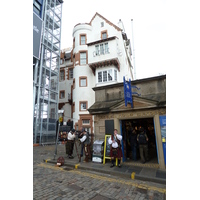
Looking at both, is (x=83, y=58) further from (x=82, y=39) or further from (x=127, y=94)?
(x=127, y=94)

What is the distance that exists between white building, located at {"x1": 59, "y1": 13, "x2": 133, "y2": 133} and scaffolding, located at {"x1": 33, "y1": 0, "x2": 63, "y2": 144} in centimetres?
358

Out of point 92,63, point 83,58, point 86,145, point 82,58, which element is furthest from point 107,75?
point 86,145

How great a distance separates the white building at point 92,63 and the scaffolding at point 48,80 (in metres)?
3.58

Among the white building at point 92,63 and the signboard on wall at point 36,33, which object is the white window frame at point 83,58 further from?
the signboard on wall at point 36,33

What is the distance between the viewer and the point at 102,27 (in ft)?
80.0

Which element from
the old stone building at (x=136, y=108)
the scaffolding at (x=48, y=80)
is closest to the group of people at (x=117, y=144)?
the old stone building at (x=136, y=108)

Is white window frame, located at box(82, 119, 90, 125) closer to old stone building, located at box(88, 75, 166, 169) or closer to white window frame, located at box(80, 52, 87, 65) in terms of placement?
white window frame, located at box(80, 52, 87, 65)

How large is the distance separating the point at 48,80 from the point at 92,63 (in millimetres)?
8550

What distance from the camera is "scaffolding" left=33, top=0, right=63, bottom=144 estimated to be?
20.2 meters

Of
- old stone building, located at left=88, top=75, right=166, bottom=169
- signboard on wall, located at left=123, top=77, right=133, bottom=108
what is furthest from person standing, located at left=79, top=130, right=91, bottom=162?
signboard on wall, located at left=123, top=77, right=133, bottom=108

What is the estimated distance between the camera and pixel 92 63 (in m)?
21.8
